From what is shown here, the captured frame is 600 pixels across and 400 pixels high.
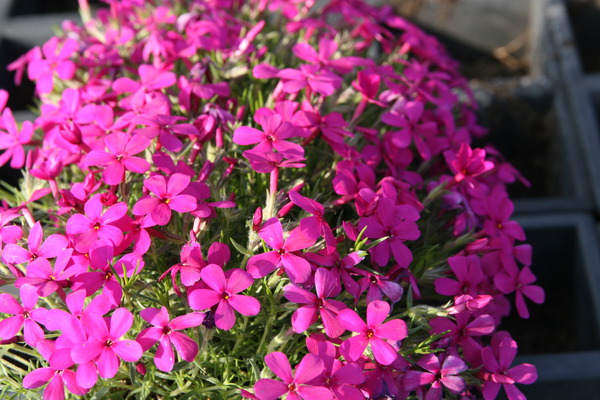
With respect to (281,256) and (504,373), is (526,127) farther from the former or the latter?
(281,256)

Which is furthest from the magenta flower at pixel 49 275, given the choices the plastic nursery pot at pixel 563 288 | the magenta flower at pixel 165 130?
the plastic nursery pot at pixel 563 288

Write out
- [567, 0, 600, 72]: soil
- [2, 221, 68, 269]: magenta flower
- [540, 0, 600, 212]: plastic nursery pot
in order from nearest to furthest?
[2, 221, 68, 269]: magenta flower < [540, 0, 600, 212]: plastic nursery pot < [567, 0, 600, 72]: soil

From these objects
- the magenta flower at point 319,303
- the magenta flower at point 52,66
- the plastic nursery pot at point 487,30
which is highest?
the magenta flower at point 52,66

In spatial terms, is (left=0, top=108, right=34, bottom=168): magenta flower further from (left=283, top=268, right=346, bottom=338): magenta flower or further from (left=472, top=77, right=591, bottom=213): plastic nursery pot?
(left=472, top=77, right=591, bottom=213): plastic nursery pot

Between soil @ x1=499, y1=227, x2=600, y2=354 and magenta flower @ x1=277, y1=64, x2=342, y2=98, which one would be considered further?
Answer: soil @ x1=499, y1=227, x2=600, y2=354

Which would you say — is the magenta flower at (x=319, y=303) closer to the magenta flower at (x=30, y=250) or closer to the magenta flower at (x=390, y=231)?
the magenta flower at (x=390, y=231)

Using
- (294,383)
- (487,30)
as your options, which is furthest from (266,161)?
(487,30)

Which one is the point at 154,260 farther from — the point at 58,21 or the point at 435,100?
the point at 58,21

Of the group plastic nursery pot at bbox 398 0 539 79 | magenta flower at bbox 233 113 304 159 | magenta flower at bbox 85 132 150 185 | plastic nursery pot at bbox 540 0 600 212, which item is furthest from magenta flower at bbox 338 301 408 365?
plastic nursery pot at bbox 398 0 539 79
